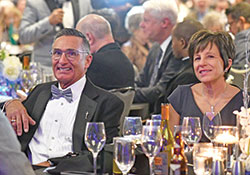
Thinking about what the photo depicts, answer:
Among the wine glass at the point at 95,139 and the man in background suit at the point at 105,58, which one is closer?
the wine glass at the point at 95,139

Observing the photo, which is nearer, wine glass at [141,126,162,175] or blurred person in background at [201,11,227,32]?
wine glass at [141,126,162,175]

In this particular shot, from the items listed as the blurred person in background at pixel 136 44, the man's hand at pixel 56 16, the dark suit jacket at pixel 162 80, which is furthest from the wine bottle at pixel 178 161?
the blurred person in background at pixel 136 44

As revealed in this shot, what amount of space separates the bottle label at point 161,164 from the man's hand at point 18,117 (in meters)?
1.26

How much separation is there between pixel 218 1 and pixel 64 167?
998 cm

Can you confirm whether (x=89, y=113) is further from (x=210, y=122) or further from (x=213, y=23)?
(x=213, y=23)

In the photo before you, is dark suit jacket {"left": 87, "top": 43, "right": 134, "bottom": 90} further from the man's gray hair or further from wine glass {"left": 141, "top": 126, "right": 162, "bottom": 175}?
wine glass {"left": 141, "top": 126, "right": 162, "bottom": 175}

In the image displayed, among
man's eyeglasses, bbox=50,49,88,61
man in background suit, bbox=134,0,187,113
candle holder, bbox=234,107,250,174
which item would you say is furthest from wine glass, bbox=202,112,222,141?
man in background suit, bbox=134,0,187,113

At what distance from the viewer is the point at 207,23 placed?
788cm

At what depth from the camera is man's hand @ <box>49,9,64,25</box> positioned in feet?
22.2

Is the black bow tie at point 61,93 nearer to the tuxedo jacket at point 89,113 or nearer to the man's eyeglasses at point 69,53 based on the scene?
the tuxedo jacket at point 89,113

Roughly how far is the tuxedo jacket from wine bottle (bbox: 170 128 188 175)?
105cm

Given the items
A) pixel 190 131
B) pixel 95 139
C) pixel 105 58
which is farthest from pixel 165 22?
pixel 95 139

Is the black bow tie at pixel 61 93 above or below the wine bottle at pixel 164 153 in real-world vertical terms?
above

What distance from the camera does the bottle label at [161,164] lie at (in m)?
2.58
